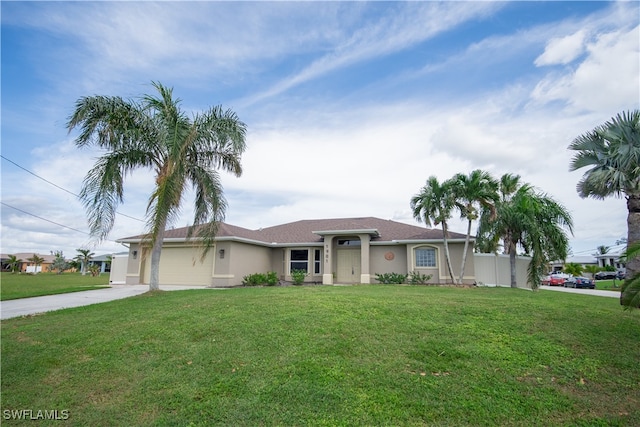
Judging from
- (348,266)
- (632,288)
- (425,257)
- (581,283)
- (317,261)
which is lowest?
(581,283)

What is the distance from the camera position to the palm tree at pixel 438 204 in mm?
17891

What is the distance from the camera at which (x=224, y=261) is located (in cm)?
1831

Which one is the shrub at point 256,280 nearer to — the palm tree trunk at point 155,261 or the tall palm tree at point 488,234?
the palm tree trunk at point 155,261

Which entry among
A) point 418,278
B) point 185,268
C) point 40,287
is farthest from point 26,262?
point 418,278

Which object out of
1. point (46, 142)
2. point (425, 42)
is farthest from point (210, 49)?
point (46, 142)

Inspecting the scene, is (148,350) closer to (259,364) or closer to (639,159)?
(259,364)

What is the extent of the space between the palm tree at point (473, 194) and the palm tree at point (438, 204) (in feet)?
1.41

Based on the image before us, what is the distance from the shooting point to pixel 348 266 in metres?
20.7

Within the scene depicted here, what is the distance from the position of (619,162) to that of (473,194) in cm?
693

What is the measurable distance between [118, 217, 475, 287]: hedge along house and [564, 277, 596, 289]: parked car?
59.4ft

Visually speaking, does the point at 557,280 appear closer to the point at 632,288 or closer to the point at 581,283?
the point at 581,283

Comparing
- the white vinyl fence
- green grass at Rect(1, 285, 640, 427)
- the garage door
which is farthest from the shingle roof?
green grass at Rect(1, 285, 640, 427)

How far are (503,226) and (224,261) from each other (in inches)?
586

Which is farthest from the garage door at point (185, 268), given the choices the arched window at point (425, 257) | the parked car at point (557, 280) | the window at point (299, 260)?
the parked car at point (557, 280)
